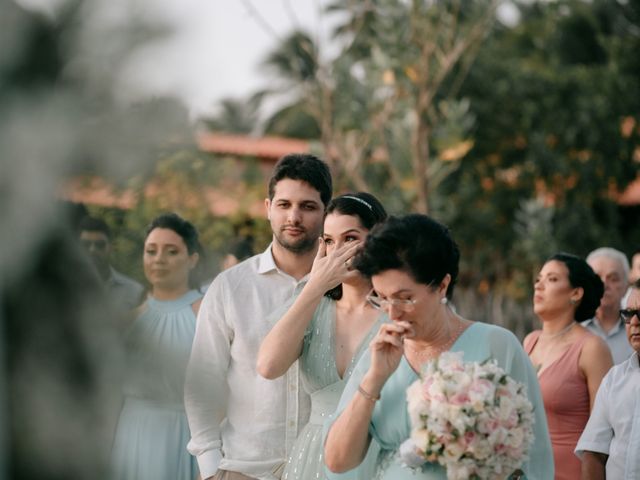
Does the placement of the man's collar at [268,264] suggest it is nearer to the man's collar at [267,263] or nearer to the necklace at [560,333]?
the man's collar at [267,263]

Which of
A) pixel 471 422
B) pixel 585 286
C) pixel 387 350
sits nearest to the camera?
pixel 471 422

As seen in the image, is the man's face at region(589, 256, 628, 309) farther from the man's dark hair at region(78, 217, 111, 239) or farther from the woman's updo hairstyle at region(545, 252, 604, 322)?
the man's dark hair at region(78, 217, 111, 239)

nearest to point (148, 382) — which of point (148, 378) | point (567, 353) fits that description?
point (148, 378)

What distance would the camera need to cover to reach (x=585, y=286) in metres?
5.83

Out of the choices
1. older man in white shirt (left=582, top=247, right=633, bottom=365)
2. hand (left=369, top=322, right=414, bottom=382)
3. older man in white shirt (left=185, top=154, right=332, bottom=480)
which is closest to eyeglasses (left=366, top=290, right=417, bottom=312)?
hand (left=369, top=322, right=414, bottom=382)

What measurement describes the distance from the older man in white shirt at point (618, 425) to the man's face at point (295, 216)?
163 centimetres

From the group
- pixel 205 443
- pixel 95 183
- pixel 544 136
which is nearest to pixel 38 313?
pixel 95 183

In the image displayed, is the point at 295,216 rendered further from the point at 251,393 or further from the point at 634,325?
the point at 634,325

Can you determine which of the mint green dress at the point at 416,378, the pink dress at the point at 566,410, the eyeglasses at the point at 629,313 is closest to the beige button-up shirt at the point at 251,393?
the mint green dress at the point at 416,378

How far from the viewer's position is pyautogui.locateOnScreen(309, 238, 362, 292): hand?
11.7 feet

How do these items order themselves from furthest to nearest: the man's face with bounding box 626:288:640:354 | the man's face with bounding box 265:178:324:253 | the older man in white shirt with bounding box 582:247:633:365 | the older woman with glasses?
1. the older man in white shirt with bounding box 582:247:633:365
2. the man's face with bounding box 626:288:640:354
3. the man's face with bounding box 265:178:324:253
4. the older woman with glasses

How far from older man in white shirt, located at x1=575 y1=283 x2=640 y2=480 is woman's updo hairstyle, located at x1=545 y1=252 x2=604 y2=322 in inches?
37.8

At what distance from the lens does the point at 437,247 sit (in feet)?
10.3

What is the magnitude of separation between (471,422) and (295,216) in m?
1.70
